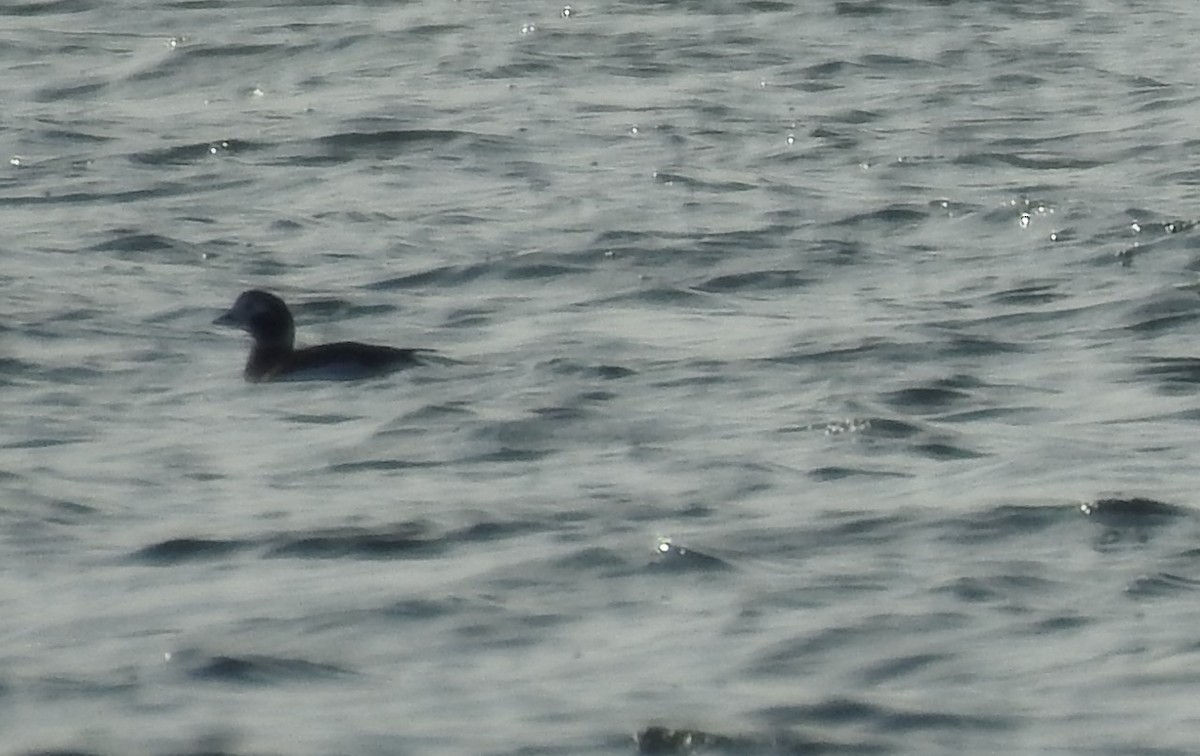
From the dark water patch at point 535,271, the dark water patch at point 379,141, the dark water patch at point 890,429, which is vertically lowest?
the dark water patch at point 379,141

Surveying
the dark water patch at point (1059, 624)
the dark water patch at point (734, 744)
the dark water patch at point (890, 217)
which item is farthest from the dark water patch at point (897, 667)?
the dark water patch at point (890, 217)

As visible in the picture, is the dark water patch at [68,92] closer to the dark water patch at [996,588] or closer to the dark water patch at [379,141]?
the dark water patch at [379,141]

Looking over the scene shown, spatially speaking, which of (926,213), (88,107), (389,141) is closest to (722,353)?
(926,213)

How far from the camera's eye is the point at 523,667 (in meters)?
10.5

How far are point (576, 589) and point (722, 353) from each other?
5052 mm

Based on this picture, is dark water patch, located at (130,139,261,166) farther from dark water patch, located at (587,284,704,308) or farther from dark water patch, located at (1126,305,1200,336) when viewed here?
dark water patch, located at (1126,305,1200,336)

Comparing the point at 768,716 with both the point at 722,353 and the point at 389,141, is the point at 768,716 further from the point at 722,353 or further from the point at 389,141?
the point at 389,141

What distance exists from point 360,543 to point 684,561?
123 cm

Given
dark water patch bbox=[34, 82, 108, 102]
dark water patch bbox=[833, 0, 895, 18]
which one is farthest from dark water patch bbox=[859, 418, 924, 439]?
dark water patch bbox=[833, 0, 895, 18]

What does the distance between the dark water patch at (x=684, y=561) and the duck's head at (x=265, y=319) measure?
420cm

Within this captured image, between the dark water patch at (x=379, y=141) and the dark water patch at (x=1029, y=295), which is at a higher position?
the dark water patch at (x=1029, y=295)

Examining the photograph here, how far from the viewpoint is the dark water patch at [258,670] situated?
10.4 m

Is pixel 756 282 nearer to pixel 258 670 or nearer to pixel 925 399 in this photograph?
pixel 925 399

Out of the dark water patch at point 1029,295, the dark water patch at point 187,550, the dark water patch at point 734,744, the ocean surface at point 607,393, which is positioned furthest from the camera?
the dark water patch at point 1029,295
